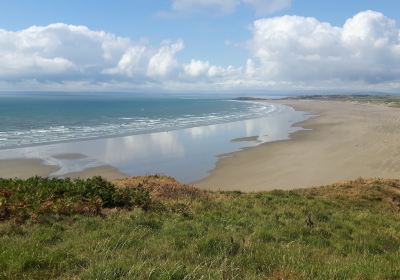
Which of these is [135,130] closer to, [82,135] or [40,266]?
[82,135]

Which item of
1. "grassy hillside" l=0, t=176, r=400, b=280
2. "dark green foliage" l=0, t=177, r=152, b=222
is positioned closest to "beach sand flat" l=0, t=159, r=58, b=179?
"grassy hillside" l=0, t=176, r=400, b=280

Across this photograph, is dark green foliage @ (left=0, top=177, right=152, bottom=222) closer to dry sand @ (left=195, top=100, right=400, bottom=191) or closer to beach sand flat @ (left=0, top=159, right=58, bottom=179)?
dry sand @ (left=195, top=100, right=400, bottom=191)

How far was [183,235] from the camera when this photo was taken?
8.23 metres

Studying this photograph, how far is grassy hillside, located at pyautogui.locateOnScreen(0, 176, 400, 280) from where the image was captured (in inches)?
217

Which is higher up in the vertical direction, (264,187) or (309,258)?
(309,258)

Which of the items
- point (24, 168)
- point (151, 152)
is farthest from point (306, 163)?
point (24, 168)

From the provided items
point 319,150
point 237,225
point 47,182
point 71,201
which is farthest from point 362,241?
point 319,150

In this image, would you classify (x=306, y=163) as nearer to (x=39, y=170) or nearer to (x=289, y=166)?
(x=289, y=166)

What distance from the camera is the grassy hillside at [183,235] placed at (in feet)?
18.1

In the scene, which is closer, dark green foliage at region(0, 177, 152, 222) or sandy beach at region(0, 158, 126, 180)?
dark green foliage at region(0, 177, 152, 222)

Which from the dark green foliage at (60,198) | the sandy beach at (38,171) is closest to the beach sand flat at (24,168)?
the sandy beach at (38,171)

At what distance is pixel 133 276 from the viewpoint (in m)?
4.90

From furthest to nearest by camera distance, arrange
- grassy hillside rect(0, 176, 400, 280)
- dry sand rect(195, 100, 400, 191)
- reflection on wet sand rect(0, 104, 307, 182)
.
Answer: reflection on wet sand rect(0, 104, 307, 182) < dry sand rect(195, 100, 400, 191) < grassy hillside rect(0, 176, 400, 280)

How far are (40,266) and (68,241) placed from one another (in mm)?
1725
